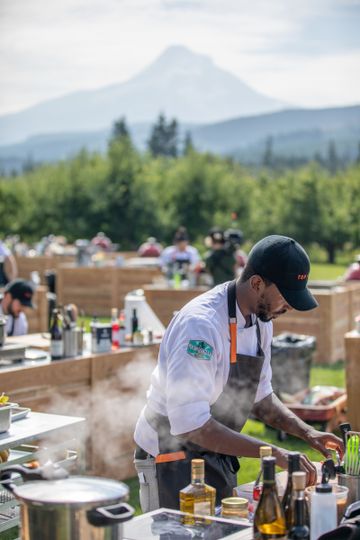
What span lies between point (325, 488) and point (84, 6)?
23.7 feet

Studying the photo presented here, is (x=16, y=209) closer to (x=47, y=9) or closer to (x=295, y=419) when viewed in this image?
(x=47, y=9)

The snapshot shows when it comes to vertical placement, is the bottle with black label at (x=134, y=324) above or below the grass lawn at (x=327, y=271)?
above

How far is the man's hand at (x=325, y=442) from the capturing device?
3520 mm

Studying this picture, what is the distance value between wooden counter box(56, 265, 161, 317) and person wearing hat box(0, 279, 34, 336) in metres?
7.55

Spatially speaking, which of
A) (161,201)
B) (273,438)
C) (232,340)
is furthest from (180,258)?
(161,201)

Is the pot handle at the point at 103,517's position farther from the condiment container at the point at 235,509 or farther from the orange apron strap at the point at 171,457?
the orange apron strap at the point at 171,457

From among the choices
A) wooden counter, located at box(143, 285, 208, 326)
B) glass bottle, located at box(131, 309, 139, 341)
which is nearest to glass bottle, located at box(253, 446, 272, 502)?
glass bottle, located at box(131, 309, 139, 341)

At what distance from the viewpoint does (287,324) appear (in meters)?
11.9

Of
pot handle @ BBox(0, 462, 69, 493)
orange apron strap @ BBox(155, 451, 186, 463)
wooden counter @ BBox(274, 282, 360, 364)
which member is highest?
pot handle @ BBox(0, 462, 69, 493)

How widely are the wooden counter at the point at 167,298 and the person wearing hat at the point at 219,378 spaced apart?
28.3 feet

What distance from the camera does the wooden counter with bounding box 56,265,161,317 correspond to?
15789mm

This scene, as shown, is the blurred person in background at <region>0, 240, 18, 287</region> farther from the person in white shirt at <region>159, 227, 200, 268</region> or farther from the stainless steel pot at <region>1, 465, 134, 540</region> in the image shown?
the stainless steel pot at <region>1, 465, 134, 540</region>

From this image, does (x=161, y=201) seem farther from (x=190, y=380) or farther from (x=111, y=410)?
(x=190, y=380)

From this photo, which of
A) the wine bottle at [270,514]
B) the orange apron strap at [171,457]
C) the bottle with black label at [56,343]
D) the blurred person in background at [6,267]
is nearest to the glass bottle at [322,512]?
the wine bottle at [270,514]
